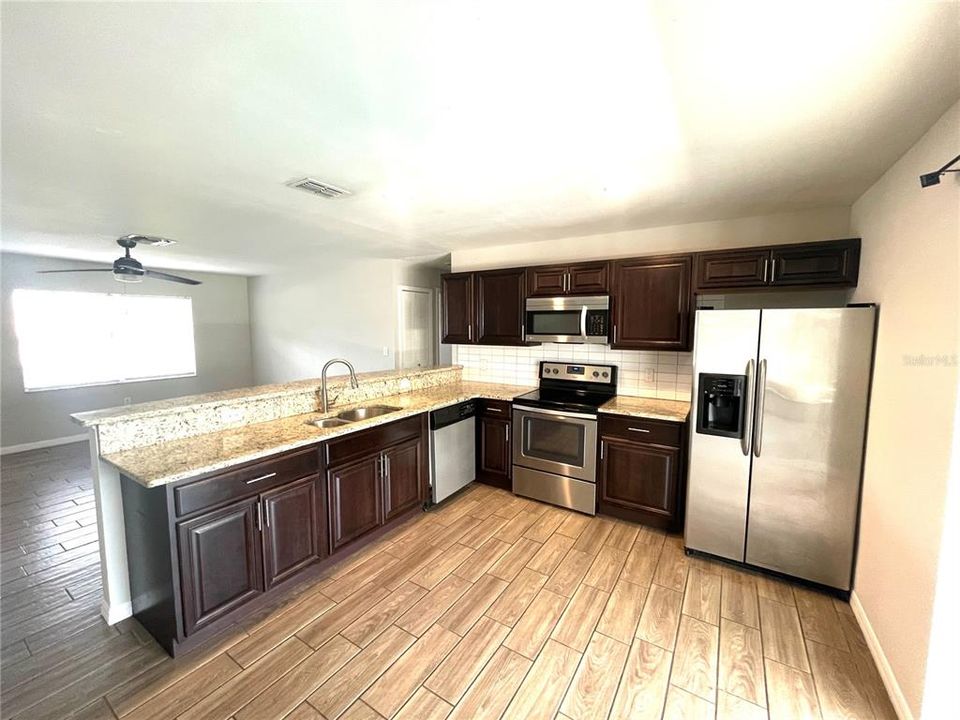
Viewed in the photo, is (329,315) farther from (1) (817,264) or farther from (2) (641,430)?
(1) (817,264)

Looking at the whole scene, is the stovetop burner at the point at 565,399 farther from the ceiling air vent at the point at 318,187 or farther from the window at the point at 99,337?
the window at the point at 99,337

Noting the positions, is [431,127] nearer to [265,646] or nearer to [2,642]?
[265,646]

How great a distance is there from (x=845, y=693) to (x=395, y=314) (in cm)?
496

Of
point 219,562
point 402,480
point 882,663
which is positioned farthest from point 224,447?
point 882,663

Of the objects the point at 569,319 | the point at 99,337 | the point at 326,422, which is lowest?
the point at 326,422

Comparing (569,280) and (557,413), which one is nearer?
(557,413)

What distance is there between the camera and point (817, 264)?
2639 mm

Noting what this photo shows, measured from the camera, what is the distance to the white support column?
2023mm

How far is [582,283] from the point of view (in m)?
3.50

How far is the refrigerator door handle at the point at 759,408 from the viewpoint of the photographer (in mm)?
2395

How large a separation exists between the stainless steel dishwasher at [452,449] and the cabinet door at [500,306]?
742 mm

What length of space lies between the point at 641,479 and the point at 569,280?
177 cm

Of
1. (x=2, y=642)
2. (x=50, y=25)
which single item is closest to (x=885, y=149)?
(x=50, y=25)

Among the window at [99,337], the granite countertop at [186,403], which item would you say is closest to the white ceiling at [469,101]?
the granite countertop at [186,403]
